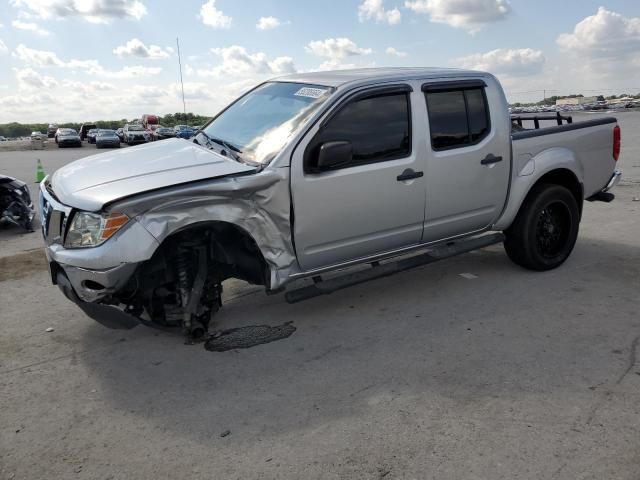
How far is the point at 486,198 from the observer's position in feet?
16.5

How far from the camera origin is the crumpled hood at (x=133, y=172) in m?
3.59

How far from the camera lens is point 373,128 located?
437cm

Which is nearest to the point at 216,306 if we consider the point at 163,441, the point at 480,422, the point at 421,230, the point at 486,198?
the point at 163,441

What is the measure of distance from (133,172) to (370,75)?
6.66 ft

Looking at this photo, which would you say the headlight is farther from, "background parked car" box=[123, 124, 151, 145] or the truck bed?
"background parked car" box=[123, 124, 151, 145]

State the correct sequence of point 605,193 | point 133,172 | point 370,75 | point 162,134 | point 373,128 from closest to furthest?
point 133,172, point 373,128, point 370,75, point 605,193, point 162,134

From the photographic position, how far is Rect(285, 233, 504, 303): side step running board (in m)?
4.25

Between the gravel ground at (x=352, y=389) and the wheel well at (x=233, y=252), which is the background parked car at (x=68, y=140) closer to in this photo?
the gravel ground at (x=352, y=389)

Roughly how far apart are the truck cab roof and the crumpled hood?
1.07 m

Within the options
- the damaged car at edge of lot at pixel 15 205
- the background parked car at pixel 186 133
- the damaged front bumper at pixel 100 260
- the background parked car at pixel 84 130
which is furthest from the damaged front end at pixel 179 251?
the background parked car at pixel 84 130

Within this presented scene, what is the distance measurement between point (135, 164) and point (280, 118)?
1.13 metres

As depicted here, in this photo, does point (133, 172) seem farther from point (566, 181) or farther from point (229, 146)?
point (566, 181)

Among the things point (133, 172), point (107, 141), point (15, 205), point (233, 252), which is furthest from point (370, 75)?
point (107, 141)

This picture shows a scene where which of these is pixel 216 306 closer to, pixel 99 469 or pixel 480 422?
pixel 99 469
